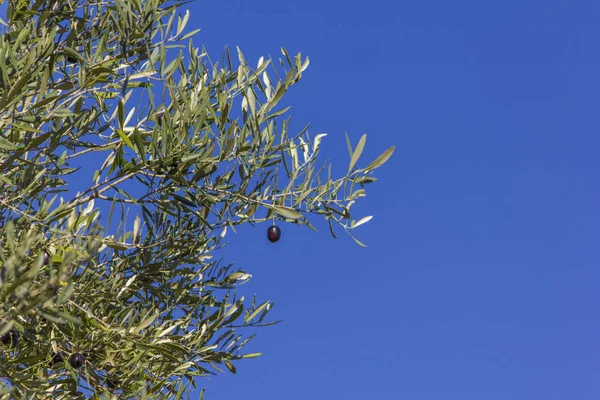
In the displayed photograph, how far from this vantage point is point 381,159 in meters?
5.68

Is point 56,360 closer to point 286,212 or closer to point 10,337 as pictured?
point 10,337

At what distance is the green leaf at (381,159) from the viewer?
18.5 ft

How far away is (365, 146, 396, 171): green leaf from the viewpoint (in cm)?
564

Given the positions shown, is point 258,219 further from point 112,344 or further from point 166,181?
point 112,344

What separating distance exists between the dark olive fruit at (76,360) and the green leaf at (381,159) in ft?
7.58

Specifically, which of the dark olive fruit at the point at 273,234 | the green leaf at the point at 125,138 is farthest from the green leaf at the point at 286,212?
the green leaf at the point at 125,138

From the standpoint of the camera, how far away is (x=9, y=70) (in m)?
5.25

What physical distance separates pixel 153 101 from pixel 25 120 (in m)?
0.99

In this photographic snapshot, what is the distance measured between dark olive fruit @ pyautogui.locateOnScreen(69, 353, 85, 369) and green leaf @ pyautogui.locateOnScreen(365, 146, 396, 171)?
2.31 metres

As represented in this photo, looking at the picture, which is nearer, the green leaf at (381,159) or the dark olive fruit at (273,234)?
the green leaf at (381,159)

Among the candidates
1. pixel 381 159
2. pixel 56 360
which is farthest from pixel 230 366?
pixel 381 159

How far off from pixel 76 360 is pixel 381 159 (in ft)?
8.01

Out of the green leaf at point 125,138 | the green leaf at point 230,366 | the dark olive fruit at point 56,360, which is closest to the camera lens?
the green leaf at point 125,138

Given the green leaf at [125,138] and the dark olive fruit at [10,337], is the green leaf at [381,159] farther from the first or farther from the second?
the dark olive fruit at [10,337]
